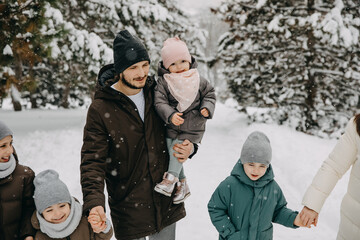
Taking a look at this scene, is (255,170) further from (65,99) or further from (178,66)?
(65,99)

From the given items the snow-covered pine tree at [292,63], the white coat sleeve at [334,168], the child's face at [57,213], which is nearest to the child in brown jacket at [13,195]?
the child's face at [57,213]

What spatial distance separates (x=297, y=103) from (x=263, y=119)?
4.88 ft

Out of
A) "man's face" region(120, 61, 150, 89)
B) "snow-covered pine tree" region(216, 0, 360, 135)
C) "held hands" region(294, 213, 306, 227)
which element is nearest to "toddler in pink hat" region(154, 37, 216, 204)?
"man's face" region(120, 61, 150, 89)

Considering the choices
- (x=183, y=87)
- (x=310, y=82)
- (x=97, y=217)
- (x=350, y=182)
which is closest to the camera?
(x=97, y=217)

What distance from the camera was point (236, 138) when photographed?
10.9 meters

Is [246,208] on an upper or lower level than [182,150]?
lower

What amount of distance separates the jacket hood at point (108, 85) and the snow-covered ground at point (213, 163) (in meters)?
2.74

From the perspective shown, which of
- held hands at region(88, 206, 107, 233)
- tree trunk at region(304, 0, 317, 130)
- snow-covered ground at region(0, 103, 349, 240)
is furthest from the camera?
tree trunk at region(304, 0, 317, 130)

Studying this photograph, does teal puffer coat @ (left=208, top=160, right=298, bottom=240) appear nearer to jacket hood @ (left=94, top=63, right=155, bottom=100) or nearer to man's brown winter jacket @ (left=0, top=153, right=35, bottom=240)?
jacket hood @ (left=94, top=63, right=155, bottom=100)

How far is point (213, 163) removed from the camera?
8055mm

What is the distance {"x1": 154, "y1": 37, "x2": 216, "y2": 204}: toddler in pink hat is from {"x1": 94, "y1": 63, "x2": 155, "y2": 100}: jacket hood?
0.39 feet

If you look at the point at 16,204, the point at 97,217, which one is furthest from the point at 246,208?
the point at 16,204

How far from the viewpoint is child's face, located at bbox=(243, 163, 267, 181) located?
266 cm

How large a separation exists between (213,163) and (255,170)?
545cm
